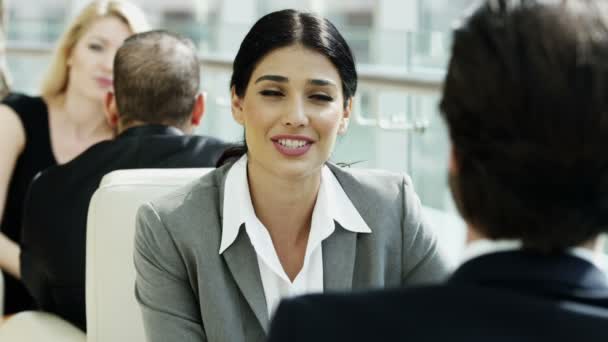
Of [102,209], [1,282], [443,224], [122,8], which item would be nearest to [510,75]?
[102,209]

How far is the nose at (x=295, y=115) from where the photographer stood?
2.02 m

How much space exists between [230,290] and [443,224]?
1.31m

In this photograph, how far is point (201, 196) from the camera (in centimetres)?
199

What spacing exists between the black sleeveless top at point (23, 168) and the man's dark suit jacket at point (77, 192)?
0.73 meters

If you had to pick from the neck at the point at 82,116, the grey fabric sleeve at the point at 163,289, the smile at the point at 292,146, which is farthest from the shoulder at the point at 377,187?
the neck at the point at 82,116

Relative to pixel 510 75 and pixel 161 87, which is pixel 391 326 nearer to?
pixel 510 75

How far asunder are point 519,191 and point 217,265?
3.30ft

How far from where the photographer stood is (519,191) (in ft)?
3.31

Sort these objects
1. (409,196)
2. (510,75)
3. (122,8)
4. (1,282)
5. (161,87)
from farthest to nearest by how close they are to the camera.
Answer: (122,8) → (1,282) → (161,87) → (409,196) → (510,75)

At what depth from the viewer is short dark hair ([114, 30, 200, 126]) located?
2561mm

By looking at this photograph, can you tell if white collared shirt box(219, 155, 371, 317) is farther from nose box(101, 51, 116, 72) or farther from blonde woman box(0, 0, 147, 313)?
nose box(101, 51, 116, 72)

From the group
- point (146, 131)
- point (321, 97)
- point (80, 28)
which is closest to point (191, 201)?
point (321, 97)

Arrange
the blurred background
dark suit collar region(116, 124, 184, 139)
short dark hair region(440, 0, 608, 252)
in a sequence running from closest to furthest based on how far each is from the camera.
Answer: short dark hair region(440, 0, 608, 252) → dark suit collar region(116, 124, 184, 139) → the blurred background

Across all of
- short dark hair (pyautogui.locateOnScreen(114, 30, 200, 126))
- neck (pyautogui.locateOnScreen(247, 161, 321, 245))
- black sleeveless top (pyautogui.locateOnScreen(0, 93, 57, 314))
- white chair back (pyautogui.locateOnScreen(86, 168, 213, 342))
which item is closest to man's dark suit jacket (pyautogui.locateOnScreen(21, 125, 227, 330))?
short dark hair (pyautogui.locateOnScreen(114, 30, 200, 126))
